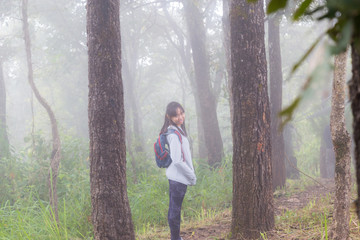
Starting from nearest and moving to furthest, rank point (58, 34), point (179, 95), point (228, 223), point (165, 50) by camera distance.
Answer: point (228, 223) < point (58, 34) < point (165, 50) < point (179, 95)

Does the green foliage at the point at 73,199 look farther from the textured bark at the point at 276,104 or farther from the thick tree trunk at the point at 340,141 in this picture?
the thick tree trunk at the point at 340,141

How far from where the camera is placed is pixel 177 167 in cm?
475

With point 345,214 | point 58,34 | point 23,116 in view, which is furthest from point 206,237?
point 23,116

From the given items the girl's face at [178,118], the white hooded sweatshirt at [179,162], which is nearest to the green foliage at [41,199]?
the white hooded sweatshirt at [179,162]

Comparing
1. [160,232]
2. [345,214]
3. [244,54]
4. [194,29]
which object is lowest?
[160,232]

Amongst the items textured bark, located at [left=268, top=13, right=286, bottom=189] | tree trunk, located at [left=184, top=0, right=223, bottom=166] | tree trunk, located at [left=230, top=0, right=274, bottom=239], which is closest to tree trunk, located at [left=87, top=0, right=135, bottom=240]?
tree trunk, located at [left=230, top=0, right=274, bottom=239]

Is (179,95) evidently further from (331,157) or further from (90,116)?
(90,116)

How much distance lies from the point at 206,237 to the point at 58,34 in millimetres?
19200

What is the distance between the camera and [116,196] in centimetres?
444

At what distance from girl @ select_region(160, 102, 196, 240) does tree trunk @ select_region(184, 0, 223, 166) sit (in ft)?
22.1

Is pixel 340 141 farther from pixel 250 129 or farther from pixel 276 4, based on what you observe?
pixel 276 4

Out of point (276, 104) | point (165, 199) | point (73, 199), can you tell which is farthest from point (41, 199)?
point (276, 104)

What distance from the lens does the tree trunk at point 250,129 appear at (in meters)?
4.48

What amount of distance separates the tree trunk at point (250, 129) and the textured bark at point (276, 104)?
368cm
